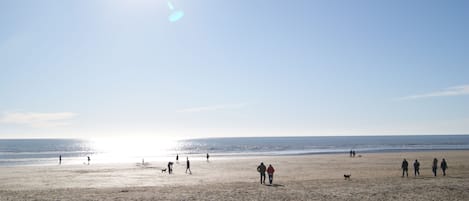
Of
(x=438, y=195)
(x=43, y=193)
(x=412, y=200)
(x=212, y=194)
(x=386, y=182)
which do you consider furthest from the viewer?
(x=386, y=182)

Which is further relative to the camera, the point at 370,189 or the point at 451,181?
the point at 451,181

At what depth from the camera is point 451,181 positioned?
24719mm

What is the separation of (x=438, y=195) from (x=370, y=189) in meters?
3.27

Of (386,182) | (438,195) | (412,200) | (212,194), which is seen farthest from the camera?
(386,182)

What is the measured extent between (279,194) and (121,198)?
7575 millimetres

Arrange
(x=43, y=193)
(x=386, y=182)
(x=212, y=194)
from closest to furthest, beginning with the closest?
(x=212, y=194) < (x=43, y=193) < (x=386, y=182)

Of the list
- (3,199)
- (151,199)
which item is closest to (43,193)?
(3,199)

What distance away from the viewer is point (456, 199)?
1834 centimetres

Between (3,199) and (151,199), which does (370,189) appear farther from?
(3,199)

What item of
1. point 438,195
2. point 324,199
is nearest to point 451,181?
point 438,195

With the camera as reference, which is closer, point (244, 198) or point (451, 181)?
point (244, 198)

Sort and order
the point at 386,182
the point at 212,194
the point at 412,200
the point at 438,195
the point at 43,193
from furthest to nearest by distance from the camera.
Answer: the point at 386,182, the point at 43,193, the point at 212,194, the point at 438,195, the point at 412,200

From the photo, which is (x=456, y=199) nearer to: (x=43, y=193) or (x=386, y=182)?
(x=386, y=182)

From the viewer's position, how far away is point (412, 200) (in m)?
18.2
